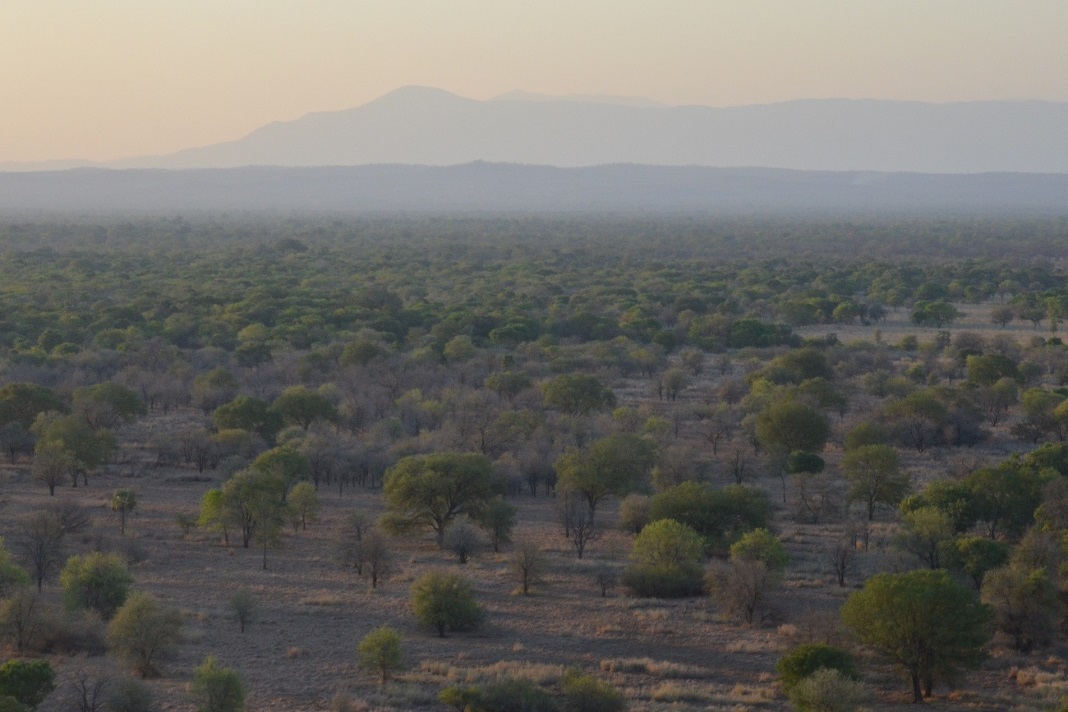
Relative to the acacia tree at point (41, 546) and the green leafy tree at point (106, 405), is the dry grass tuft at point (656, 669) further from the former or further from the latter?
the green leafy tree at point (106, 405)

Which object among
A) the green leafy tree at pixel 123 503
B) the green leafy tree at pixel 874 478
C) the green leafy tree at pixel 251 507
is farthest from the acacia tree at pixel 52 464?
the green leafy tree at pixel 874 478

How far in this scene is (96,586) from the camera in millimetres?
21141

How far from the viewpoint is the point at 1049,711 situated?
1711 cm

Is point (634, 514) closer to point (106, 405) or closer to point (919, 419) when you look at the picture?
point (919, 419)

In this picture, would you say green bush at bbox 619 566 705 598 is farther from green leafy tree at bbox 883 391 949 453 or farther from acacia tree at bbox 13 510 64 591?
green leafy tree at bbox 883 391 949 453

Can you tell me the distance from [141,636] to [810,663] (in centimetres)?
993

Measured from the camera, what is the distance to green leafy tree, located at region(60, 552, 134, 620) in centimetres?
2094

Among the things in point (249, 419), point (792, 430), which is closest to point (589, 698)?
point (792, 430)

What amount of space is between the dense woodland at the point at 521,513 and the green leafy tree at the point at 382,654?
6cm

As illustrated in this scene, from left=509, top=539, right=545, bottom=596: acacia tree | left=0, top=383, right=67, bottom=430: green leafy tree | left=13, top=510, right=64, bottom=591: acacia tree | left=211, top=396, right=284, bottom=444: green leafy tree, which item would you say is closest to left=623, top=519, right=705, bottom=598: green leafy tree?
left=509, top=539, right=545, bottom=596: acacia tree

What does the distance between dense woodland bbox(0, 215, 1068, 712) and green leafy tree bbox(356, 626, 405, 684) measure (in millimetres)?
56

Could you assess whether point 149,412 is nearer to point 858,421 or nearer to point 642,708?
point 858,421

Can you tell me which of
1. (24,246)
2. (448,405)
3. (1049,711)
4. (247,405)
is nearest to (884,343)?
(448,405)

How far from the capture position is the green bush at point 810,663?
1778 centimetres
